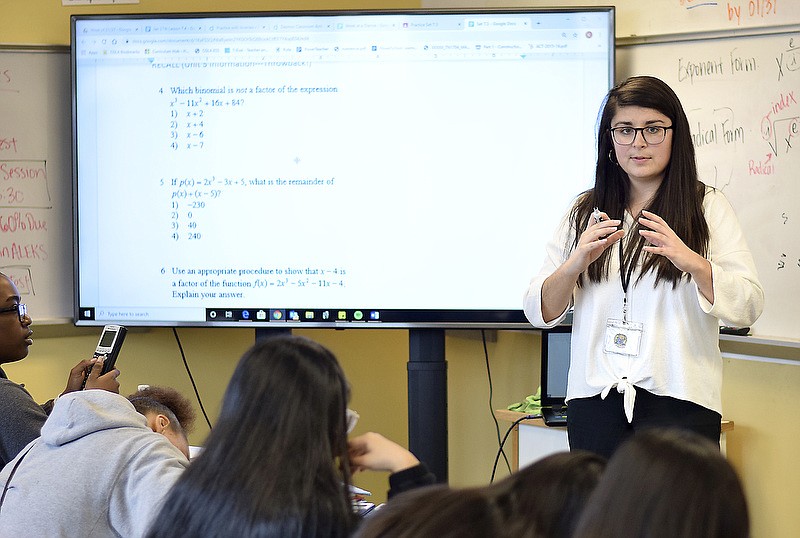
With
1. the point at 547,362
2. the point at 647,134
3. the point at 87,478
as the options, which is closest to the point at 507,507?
the point at 87,478

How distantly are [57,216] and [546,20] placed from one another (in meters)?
1.93

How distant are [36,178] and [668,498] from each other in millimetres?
3264

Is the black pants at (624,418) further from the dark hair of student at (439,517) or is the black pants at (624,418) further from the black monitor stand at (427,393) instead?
the black monitor stand at (427,393)

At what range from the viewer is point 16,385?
2.61m

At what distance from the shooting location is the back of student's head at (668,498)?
0.86 m

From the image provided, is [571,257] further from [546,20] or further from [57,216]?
[57,216]

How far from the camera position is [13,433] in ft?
8.18

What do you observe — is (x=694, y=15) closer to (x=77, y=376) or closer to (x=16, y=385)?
(x=77, y=376)

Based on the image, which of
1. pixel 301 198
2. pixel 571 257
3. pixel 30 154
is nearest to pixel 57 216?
pixel 30 154

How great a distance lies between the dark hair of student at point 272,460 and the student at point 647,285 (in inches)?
33.9

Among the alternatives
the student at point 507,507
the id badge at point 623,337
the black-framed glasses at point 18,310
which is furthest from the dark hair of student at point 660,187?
the black-framed glasses at point 18,310

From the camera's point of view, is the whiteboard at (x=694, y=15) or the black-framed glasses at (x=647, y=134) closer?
the black-framed glasses at (x=647, y=134)

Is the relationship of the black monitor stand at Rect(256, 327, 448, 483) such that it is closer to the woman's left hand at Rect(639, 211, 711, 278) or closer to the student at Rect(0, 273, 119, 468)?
the student at Rect(0, 273, 119, 468)

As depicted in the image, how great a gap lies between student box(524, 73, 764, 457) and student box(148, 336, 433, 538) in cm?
85
